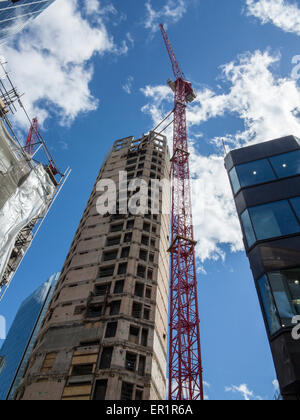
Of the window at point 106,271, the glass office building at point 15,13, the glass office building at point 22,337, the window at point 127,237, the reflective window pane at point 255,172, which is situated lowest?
the reflective window pane at point 255,172

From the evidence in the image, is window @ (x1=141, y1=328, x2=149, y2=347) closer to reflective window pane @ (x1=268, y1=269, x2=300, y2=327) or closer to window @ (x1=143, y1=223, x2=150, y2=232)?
window @ (x1=143, y1=223, x2=150, y2=232)

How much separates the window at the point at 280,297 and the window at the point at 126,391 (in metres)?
16.7

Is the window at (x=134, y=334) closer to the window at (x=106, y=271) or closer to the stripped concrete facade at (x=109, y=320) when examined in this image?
the stripped concrete facade at (x=109, y=320)

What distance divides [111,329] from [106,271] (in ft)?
28.8

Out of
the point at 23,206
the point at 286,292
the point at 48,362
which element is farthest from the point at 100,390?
the point at 286,292

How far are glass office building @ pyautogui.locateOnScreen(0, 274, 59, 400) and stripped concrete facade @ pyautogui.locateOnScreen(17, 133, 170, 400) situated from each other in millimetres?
92901

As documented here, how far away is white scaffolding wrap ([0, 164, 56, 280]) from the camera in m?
29.2

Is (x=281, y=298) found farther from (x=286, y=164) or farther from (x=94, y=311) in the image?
(x=94, y=311)

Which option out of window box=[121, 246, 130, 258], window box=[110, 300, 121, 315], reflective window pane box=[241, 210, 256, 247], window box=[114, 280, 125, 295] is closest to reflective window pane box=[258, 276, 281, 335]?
reflective window pane box=[241, 210, 256, 247]

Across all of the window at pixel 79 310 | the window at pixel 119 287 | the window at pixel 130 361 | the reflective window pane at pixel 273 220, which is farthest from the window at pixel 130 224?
the reflective window pane at pixel 273 220

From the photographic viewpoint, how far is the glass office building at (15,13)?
35375mm

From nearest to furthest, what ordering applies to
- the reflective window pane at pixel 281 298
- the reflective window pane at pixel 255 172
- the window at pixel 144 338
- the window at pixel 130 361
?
the reflective window pane at pixel 281 298 → the reflective window pane at pixel 255 172 → the window at pixel 130 361 → the window at pixel 144 338
